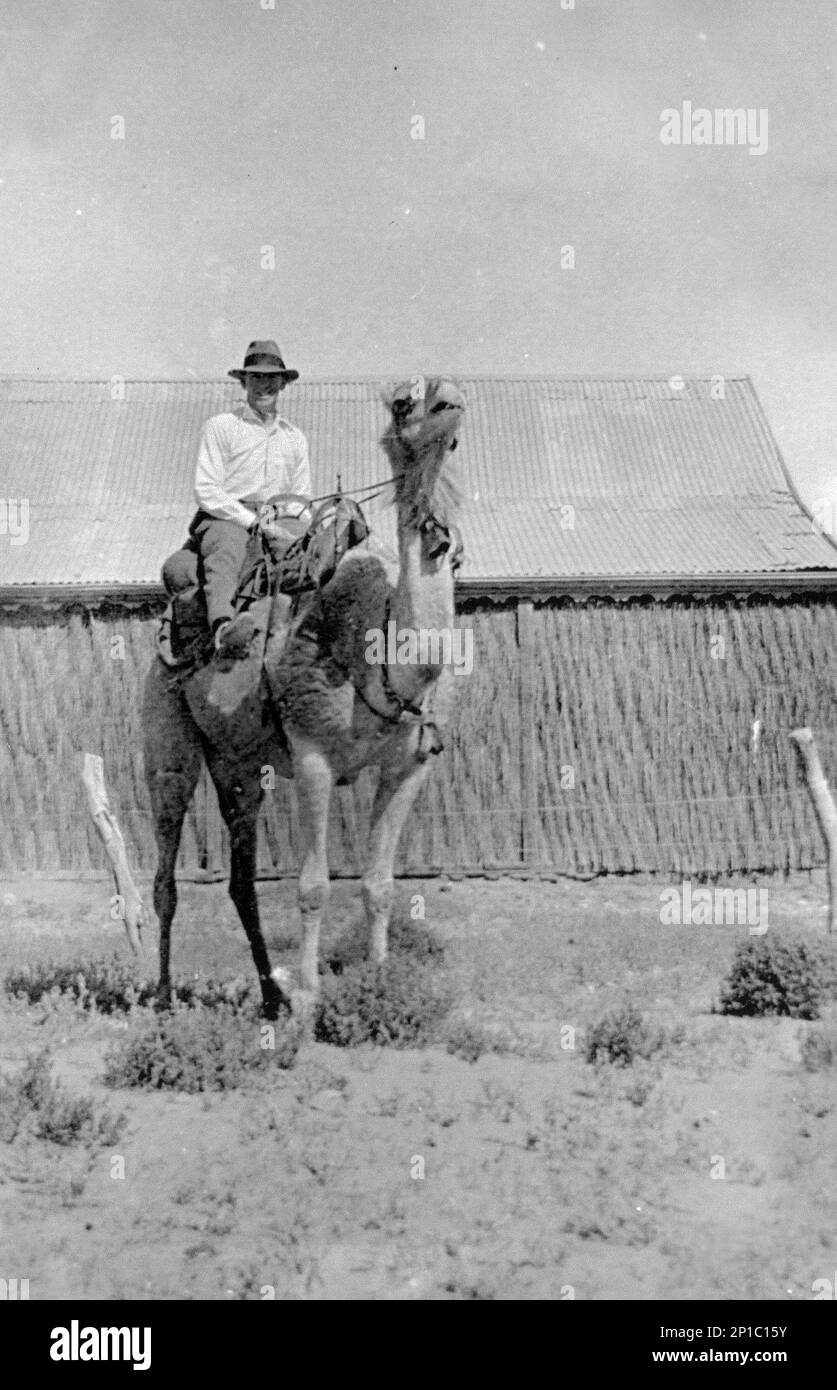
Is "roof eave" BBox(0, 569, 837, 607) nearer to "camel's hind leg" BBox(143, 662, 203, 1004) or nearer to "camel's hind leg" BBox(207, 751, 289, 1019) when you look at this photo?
"camel's hind leg" BBox(143, 662, 203, 1004)

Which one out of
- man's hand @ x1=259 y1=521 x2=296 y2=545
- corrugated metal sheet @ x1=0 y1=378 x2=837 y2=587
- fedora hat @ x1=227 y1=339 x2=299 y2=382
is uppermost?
corrugated metal sheet @ x1=0 y1=378 x2=837 y2=587

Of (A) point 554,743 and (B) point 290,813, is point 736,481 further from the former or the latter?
(B) point 290,813

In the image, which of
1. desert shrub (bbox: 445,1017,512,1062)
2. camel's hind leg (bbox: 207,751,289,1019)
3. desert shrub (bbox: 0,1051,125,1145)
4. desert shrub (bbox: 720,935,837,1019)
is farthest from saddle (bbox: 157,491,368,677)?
desert shrub (bbox: 720,935,837,1019)

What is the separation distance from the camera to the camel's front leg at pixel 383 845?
6.77 meters

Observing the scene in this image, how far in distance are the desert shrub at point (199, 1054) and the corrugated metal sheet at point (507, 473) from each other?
19.0 ft

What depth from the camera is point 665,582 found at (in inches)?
456

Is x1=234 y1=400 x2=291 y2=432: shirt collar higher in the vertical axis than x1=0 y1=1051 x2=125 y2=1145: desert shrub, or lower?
higher

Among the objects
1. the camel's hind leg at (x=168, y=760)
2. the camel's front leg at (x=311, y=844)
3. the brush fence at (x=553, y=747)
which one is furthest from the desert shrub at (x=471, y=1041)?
the brush fence at (x=553, y=747)

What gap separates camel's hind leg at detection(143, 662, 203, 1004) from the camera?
729 centimetres

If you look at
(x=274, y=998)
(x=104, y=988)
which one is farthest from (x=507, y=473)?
(x=274, y=998)

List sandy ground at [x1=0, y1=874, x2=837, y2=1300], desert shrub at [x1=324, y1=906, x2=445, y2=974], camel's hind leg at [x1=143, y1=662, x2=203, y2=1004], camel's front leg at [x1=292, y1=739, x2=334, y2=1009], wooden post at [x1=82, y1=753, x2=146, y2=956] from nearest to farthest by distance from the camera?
1. sandy ground at [x1=0, y1=874, x2=837, y2=1300]
2. camel's front leg at [x1=292, y1=739, x2=334, y2=1009]
3. desert shrub at [x1=324, y1=906, x2=445, y2=974]
4. camel's hind leg at [x1=143, y1=662, x2=203, y2=1004]
5. wooden post at [x1=82, y1=753, x2=146, y2=956]

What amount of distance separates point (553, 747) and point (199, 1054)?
6.63 m

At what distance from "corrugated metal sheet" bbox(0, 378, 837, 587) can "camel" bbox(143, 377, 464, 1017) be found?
431 cm
